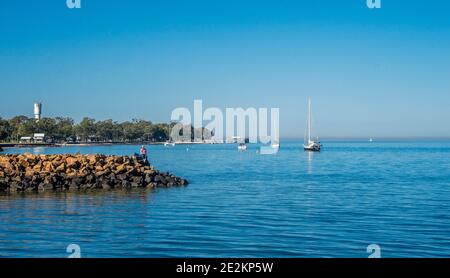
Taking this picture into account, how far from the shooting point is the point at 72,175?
132 ft

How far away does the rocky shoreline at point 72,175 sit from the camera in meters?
38.4

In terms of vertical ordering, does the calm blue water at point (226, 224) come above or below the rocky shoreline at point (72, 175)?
below

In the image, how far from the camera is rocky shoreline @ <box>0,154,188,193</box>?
38.4 m

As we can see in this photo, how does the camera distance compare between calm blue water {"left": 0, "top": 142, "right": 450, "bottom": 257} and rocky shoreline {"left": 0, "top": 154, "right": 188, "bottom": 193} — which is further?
rocky shoreline {"left": 0, "top": 154, "right": 188, "bottom": 193}

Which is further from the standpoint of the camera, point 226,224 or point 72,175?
point 72,175

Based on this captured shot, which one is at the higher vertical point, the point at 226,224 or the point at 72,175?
the point at 72,175

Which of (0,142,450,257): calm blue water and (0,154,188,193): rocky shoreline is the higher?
(0,154,188,193): rocky shoreline

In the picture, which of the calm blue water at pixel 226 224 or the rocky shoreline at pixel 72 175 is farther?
the rocky shoreline at pixel 72 175
